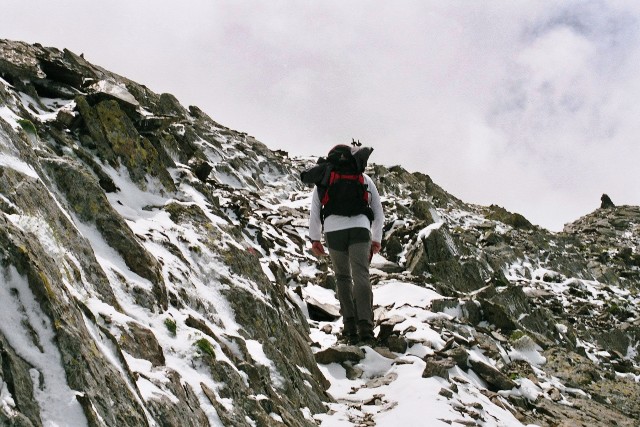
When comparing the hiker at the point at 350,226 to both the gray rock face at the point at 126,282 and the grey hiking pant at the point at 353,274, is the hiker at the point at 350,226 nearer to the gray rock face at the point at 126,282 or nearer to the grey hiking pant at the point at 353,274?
the grey hiking pant at the point at 353,274

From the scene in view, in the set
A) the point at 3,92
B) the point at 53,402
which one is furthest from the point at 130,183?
the point at 53,402

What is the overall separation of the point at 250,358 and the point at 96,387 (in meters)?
3.30

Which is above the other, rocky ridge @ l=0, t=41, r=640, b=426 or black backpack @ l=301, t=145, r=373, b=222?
black backpack @ l=301, t=145, r=373, b=222

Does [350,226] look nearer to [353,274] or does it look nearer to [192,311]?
[353,274]

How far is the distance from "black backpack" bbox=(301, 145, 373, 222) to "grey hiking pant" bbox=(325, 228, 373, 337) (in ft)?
1.46

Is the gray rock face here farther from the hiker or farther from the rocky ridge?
the hiker

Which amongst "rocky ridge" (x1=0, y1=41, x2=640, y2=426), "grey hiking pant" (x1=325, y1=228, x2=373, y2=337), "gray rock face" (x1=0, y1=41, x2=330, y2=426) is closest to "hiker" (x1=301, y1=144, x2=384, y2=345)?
"grey hiking pant" (x1=325, y1=228, x2=373, y2=337)

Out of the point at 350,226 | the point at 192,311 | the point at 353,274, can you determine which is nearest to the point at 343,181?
the point at 350,226

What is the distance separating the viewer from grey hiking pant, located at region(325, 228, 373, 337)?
10453 millimetres

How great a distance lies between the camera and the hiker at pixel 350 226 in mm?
10516

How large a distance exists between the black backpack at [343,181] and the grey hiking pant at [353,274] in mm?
446

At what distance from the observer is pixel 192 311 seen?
7414 millimetres

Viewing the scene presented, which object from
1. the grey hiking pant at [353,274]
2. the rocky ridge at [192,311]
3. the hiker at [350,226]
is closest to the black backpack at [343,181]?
the hiker at [350,226]

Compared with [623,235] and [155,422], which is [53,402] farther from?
[623,235]
